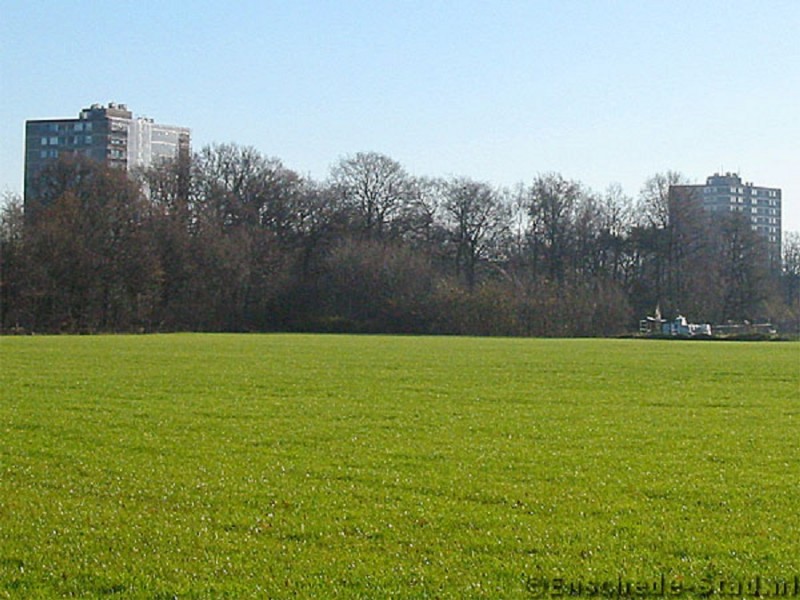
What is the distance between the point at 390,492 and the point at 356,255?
71856mm

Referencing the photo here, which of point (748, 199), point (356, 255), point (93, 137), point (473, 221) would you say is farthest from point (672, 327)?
point (748, 199)

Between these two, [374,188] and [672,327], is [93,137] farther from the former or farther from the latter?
[672,327]

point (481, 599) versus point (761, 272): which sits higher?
point (761, 272)

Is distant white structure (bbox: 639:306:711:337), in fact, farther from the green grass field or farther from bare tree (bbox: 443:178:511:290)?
the green grass field

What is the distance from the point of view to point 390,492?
35.3 feet

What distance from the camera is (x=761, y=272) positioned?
90125 millimetres

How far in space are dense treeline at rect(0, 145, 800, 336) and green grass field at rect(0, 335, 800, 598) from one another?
165 ft

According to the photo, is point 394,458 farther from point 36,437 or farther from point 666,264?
point 666,264

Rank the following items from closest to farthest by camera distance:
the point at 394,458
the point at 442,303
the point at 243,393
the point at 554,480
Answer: the point at 554,480
the point at 394,458
the point at 243,393
the point at 442,303

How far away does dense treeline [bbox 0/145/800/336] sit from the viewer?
236 ft

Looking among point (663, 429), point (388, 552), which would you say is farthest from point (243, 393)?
point (388, 552)

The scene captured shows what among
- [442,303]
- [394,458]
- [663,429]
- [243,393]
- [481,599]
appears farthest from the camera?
[442,303]

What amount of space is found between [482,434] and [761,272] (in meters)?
79.5

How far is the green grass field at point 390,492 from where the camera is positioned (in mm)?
7668
